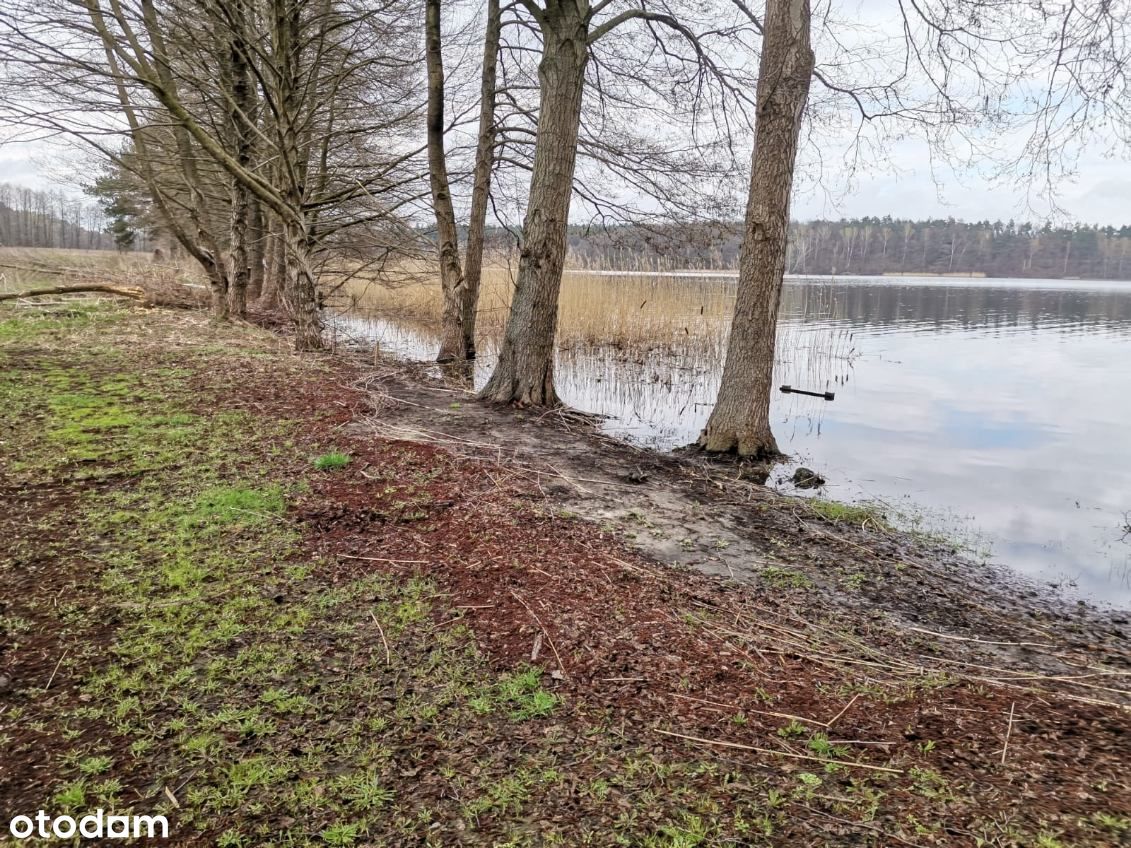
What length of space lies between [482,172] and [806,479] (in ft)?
23.0

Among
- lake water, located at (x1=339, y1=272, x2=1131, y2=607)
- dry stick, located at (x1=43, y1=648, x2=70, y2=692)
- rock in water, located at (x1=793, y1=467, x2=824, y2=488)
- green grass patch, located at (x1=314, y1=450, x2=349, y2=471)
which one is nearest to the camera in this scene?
dry stick, located at (x1=43, y1=648, x2=70, y2=692)

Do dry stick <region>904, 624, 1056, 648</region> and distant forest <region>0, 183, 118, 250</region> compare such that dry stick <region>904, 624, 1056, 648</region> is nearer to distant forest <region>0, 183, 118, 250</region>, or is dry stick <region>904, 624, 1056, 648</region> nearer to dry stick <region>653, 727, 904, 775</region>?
dry stick <region>653, 727, 904, 775</region>

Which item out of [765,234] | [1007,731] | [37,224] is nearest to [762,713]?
[1007,731]

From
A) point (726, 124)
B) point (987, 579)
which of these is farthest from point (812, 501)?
point (726, 124)

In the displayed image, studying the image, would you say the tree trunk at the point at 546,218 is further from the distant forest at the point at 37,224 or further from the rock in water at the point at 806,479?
the distant forest at the point at 37,224

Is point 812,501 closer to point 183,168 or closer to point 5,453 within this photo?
point 5,453

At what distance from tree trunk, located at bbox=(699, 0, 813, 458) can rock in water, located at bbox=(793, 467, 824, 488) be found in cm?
36

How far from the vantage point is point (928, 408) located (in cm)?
939

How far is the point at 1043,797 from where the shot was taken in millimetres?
1860

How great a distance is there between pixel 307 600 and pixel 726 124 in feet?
25.6

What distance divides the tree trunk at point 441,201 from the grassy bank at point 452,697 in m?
6.78

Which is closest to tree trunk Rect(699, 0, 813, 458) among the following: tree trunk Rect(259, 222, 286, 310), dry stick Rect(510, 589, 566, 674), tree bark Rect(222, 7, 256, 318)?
dry stick Rect(510, 589, 566, 674)

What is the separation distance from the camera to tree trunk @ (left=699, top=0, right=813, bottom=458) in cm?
551

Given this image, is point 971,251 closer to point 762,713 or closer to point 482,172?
point 482,172
